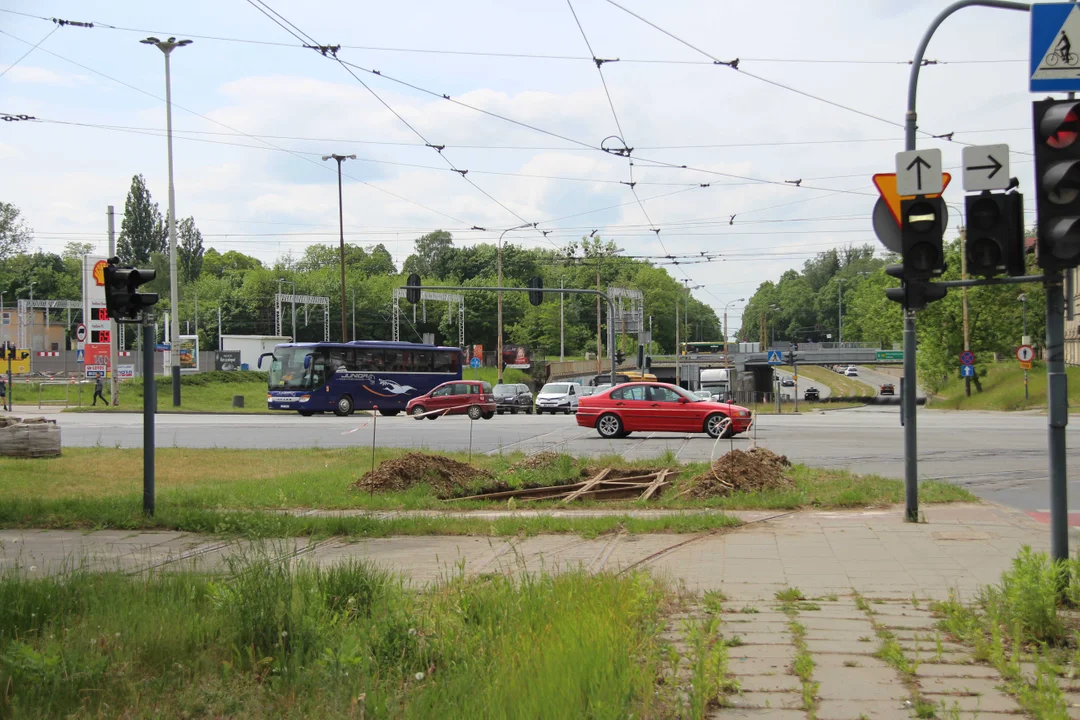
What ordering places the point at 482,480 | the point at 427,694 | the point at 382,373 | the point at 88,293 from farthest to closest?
the point at 382,373 → the point at 88,293 → the point at 482,480 → the point at 427,694

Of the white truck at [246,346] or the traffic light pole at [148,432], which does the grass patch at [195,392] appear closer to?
the white truck at [246,346]

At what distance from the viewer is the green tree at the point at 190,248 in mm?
131000

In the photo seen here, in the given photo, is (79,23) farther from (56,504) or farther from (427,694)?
(427,694)

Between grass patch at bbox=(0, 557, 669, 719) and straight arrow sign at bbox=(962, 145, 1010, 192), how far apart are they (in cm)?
431

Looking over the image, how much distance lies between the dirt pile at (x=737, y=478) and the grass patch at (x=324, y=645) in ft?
21.9

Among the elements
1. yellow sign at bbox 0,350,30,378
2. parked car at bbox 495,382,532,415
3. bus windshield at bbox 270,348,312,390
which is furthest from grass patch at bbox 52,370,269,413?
parked car at bbox 495,382,532,415

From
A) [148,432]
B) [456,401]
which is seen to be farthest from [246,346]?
[148,432]

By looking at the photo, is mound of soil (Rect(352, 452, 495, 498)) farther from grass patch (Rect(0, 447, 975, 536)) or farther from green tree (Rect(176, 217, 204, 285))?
green tree (Rect(176, 217, 204, 285))

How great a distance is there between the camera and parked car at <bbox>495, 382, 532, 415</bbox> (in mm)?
51469

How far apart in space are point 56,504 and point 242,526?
3.33 metres

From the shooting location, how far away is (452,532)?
996 centimetres

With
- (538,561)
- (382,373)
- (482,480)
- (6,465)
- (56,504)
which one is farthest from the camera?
(382,373)

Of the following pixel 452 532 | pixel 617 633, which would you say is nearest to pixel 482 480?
pixel 452 532

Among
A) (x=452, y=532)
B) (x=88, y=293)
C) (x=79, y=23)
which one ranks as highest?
(x=79, y=23)
